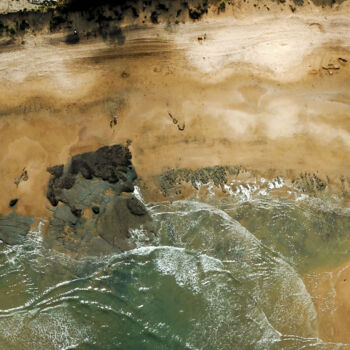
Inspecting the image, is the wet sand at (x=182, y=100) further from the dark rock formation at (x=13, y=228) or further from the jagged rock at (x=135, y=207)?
the dark rock formation at (x=13, y=228)

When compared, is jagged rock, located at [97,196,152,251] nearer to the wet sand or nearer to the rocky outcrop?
the rocky outcrop

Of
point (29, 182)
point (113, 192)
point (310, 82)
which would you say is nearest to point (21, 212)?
point (29, 182)

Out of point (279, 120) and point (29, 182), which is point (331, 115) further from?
point (29, 182)

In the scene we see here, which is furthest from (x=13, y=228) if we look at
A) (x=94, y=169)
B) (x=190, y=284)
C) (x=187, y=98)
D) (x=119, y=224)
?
(x=187, y=98)

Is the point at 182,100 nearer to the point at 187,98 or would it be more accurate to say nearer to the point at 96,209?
the point at 187,98

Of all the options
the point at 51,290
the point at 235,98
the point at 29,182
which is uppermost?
the point at 235,98

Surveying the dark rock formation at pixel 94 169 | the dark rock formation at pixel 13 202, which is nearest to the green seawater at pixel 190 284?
the dark rock formation at pixel 13 202

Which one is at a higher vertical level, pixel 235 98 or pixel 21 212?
pixel 235 98
